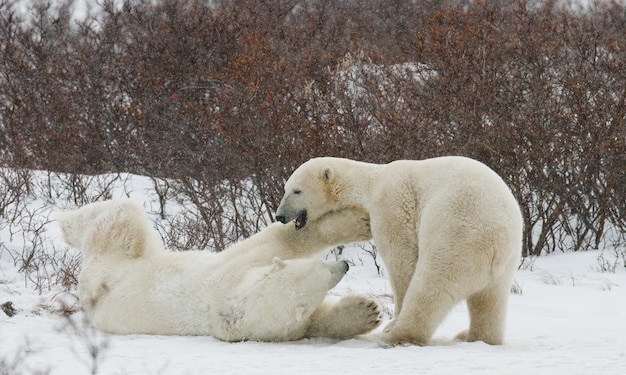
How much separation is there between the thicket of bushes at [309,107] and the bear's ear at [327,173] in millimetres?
2897

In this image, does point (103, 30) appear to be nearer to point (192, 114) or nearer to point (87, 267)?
point (192, 114)

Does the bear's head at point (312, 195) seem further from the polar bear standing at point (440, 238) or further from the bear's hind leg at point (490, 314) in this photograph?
the bear's hind leg at point (490, 314)

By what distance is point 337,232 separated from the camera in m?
4.18

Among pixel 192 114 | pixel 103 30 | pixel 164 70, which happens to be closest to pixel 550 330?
pixel 192 114

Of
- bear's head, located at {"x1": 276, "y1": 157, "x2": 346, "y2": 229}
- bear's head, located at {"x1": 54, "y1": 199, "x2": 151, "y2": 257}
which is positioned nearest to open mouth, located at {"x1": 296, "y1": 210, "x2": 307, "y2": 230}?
bear's head, located at {"x1": 276, "y1": 157, "x2": 346, "y2": 229}

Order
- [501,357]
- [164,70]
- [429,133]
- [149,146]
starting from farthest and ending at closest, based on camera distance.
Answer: [164,70] < [149,146] < [429,133] < [501,357]

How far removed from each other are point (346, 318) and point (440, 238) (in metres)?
0.61

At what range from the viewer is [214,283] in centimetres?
390

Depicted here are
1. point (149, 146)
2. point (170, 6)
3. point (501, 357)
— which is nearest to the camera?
point (501, 357)

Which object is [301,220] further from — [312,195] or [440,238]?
[440,238]

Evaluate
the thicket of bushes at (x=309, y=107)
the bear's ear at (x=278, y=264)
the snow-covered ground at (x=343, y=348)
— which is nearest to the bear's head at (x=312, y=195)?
the bear's ear at (x=278, y=264)

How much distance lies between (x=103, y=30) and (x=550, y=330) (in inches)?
383

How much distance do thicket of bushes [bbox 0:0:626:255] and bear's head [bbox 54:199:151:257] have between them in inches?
100

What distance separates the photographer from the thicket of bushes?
762 centimetres
